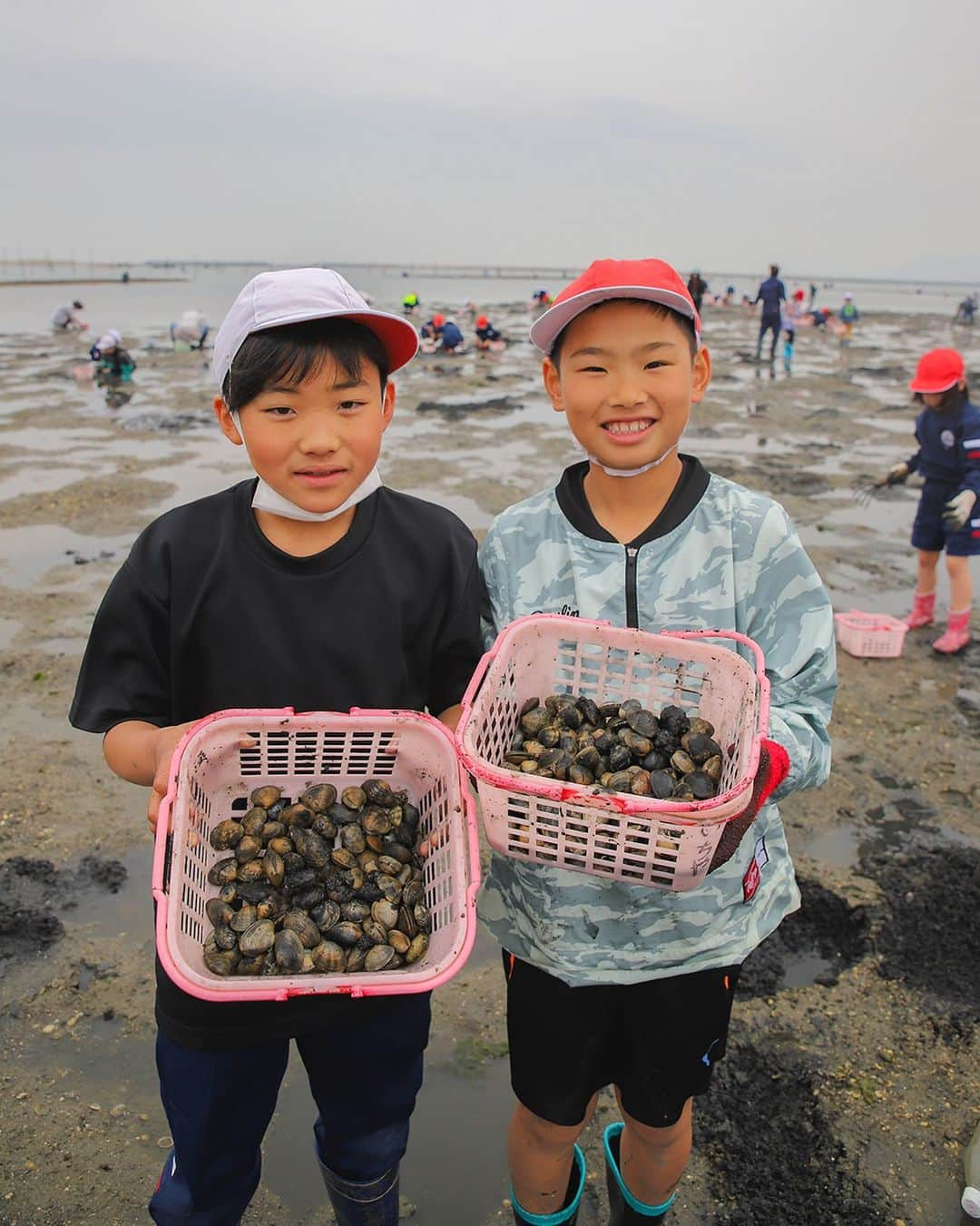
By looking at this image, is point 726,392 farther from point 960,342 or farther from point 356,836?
point 960,342

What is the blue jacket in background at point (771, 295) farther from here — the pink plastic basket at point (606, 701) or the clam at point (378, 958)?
the clam at point (378, 958)

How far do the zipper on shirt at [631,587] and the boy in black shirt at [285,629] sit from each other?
1.40ft

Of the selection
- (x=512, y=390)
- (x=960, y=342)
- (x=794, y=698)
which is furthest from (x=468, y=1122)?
(x=960, y=342)

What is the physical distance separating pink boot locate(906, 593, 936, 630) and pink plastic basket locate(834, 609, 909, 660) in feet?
2.00

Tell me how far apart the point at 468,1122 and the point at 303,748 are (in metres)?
1.72

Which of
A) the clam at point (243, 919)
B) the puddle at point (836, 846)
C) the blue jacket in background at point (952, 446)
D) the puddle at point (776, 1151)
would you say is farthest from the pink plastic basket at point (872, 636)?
the clam at point (243, 919)

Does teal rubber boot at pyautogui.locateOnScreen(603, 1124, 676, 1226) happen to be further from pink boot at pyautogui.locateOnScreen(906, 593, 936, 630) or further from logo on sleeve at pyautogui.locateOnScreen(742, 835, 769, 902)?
pink boot at pyautogui.locateOnScreen(906, 593, 936, 630)

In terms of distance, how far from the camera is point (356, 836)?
2.20m

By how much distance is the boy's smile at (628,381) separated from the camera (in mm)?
2145

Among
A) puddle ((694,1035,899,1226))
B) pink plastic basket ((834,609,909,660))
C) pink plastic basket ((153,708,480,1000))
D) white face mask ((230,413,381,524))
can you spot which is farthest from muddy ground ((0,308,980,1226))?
white face mask ((230,413,381,524))

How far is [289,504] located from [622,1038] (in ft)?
5.61

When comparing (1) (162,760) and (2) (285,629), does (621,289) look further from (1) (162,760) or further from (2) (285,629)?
(1) (162,760)

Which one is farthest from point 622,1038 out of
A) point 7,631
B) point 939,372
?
point 7,631

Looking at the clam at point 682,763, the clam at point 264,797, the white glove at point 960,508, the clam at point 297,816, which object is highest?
the clam at point 682,763
